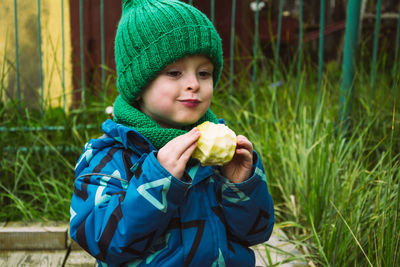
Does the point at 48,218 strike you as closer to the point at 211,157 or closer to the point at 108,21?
the point at 211,157

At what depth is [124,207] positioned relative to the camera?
125 cm

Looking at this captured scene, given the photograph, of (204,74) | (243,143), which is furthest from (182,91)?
(243,143)

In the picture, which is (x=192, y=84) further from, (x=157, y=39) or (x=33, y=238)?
(x=33, y=238)

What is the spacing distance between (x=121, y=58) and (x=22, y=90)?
3.00 metres

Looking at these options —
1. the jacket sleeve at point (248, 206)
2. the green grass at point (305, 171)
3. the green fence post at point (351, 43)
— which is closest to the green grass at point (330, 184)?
the green grass at point (305, 171)

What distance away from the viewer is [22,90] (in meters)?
4.21

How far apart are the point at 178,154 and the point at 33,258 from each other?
1209mm

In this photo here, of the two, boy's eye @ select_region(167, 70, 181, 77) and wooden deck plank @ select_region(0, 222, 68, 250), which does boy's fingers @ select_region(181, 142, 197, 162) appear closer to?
boy's eye @ select_region(167, 70, 181, 77)

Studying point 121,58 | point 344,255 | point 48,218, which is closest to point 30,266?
point 48,218

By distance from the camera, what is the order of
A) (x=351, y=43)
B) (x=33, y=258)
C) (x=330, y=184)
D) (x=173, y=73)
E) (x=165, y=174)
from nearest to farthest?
(x=165, y=174) → (x=173, y=73) → (x=33, y=258) → (x=330, y=184) → (x=351, y=43)

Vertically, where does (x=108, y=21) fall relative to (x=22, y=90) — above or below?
above

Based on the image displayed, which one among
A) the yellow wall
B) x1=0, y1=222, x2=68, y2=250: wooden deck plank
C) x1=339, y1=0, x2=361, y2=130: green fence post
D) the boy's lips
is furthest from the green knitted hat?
the yellow wall

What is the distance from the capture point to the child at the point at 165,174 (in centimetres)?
125

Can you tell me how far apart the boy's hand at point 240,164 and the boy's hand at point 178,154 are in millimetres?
151
